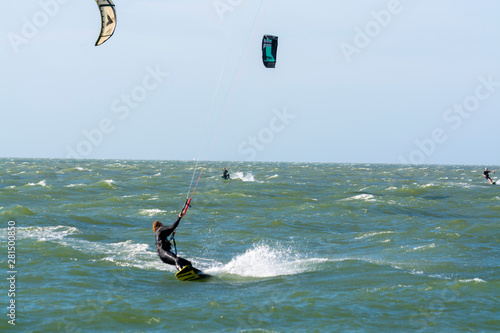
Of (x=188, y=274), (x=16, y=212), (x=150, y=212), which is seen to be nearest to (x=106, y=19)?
(x=188, y=274)

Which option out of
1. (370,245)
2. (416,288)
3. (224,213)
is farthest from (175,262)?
(224,213)

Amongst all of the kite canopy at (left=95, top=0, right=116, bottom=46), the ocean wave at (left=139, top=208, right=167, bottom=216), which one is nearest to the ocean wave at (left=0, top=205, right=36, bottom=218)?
the ocean wave at (left=139, top=208, right=167, bottom=216)

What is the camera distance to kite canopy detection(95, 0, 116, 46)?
38.3 ft

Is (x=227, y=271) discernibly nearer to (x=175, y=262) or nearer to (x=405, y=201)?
(x=175, y=262)

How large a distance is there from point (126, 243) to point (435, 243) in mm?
9042

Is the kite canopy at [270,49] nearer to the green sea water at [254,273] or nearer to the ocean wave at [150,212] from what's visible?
the green sea water at [254,273]

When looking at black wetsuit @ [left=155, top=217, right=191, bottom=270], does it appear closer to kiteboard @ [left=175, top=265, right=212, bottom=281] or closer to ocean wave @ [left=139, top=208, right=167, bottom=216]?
kiteboard @ [left=175, top=265, right=212, bottom=281]

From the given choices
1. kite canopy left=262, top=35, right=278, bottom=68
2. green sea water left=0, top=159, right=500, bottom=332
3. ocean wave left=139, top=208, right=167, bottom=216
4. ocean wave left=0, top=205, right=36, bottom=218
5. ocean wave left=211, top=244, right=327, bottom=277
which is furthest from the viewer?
ocean wave left=139, top=208, right=167, bottom=216

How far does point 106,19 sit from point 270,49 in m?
5.18

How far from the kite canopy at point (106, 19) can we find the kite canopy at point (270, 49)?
188 inches

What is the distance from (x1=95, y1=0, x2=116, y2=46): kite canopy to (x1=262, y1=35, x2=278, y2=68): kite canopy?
4785mm

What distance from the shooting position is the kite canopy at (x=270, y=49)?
15.4m

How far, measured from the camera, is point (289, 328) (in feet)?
26.5

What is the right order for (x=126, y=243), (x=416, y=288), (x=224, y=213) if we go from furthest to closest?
(x=224, y=213)
(x=126, y=243)
(x=416, y=288)
